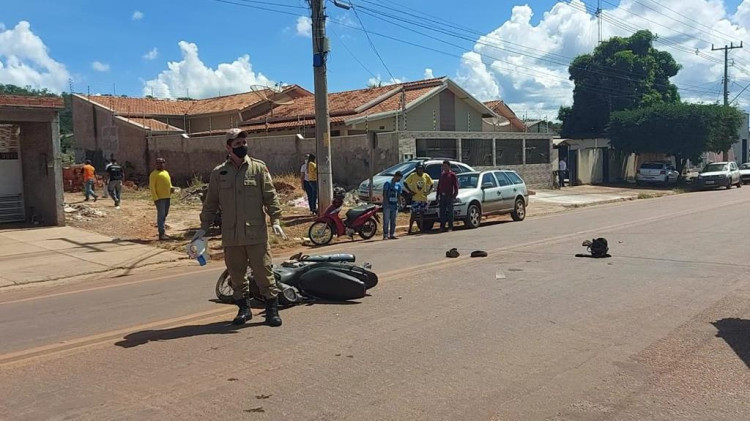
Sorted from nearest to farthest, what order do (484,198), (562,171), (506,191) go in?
1. (484,198)
2. (506,191)
3. (562,171)

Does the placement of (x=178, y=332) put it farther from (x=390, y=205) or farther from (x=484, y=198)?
(x=484, y=198)

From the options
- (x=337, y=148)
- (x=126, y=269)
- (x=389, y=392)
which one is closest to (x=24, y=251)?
(x=126, y=269)

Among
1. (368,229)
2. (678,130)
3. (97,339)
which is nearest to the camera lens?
(97,339)

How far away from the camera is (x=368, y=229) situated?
14.8 meters

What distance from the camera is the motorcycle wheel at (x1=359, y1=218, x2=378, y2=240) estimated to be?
14688 millimetres

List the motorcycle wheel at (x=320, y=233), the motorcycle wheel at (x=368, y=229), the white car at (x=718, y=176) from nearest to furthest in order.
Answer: the motorcycle wheel at (x=320, y=233), the motorcycle wheel at (x=368, y=229), the white car at (x=718, y=176)

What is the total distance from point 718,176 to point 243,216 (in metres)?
35.5

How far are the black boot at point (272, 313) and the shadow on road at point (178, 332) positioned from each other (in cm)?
10

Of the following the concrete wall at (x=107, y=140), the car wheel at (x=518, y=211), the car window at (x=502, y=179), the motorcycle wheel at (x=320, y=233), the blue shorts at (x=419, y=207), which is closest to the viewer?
the motorcycle wheel at (x=320, y=233)

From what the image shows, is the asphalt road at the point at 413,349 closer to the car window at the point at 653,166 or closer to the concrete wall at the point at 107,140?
the concrete wall at the point at 107,140

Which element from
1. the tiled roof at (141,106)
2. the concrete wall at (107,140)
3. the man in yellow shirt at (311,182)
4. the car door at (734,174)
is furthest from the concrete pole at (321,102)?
the car door at (734,174)

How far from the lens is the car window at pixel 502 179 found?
18400 mm

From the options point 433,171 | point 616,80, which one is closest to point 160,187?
point 433,171

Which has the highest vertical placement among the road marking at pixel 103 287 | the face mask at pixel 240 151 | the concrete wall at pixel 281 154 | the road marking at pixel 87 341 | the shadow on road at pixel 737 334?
the concrete wall at pixel 281 154
